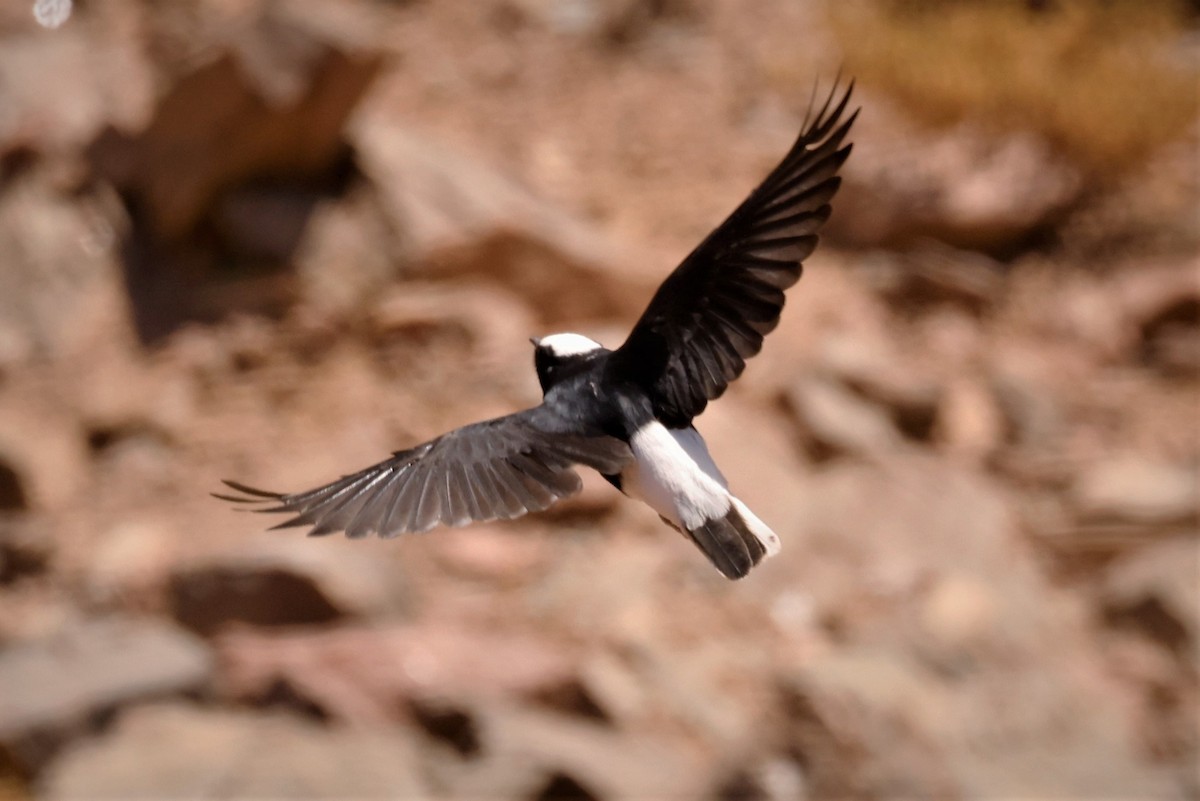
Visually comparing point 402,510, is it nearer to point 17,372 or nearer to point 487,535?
point 487,535

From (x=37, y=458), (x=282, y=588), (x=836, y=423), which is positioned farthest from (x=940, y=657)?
(x=37, y=458)

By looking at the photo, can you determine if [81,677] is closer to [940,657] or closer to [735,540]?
[940,657]

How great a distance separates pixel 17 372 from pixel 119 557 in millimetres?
1274

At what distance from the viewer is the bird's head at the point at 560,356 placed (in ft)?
6.27

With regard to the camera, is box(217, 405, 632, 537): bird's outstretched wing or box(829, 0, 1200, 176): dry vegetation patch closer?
box(217, 405, 632, 537): bird's outstretched wing

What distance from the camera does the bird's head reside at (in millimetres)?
1912

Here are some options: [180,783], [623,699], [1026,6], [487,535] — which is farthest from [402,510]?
[1026,6]

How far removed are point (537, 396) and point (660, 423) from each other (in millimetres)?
4153

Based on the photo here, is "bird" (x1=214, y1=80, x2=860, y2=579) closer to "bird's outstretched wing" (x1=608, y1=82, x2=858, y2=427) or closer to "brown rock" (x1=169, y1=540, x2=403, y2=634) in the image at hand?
"bird's outstretched wing" (x1=608, y1=82, x2=858, y2=427)

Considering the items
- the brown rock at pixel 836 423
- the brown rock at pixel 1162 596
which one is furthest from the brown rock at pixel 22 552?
the brown rock at pixel 1162 596

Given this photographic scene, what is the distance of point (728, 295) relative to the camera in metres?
1.86

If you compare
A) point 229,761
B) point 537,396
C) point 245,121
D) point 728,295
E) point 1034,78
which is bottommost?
point 728,295

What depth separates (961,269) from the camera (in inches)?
310

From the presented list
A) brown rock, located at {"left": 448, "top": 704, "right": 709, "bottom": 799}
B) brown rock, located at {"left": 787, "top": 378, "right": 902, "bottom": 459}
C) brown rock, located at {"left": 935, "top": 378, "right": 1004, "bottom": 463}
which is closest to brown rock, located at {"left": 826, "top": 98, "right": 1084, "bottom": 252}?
brown rock, located at {"left": 935, "top": 378, "right": 1004, "bottom": 463}
